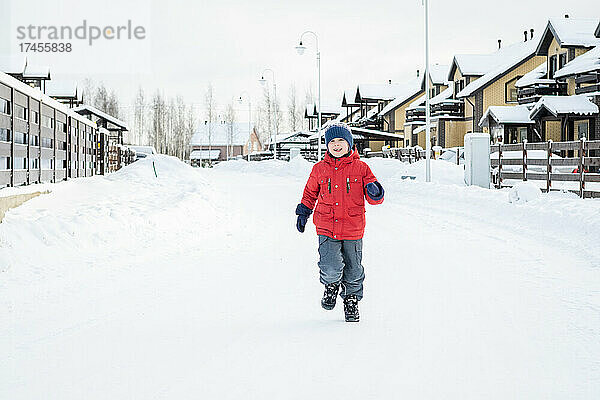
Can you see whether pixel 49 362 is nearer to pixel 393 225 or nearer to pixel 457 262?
pixel 457 262

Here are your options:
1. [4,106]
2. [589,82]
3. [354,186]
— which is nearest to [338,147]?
[354,186]

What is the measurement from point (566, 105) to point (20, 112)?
29200 mm

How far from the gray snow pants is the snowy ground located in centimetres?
29

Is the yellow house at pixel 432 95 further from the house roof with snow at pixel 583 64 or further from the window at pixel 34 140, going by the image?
the window at pixel 34 140

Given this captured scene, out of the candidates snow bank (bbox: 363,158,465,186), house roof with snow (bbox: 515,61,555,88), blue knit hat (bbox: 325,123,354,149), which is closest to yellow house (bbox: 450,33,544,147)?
house roof with snow (bbox: 515,61,555,88)

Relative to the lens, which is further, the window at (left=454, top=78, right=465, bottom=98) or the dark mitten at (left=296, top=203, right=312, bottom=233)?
the window at (left=454, top=78, right=465, bottom=98)

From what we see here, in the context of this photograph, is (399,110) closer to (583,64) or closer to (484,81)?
(484,81)

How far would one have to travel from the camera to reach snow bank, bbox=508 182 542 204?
13227mm

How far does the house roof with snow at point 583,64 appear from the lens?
103 ft

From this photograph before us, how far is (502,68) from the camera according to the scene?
44.2m

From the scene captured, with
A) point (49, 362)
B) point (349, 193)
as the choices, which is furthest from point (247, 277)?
point (49, 362)

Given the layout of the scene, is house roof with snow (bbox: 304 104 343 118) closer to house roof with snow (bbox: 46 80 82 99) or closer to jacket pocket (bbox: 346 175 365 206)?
house roof with snow (bbox: 46 80 82 99)

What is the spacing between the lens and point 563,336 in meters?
4.45

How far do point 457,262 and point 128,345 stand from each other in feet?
15.1
